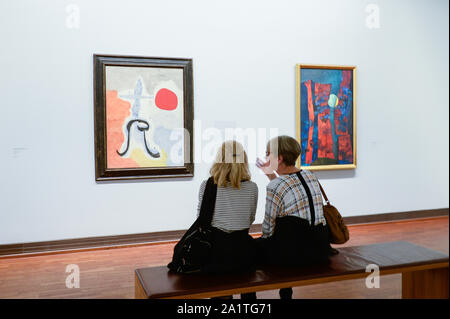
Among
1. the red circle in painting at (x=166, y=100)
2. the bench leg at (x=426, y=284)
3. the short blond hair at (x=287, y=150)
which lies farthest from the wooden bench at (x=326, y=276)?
the red circle in painting at (x=166, y=100)

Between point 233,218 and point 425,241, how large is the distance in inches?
151

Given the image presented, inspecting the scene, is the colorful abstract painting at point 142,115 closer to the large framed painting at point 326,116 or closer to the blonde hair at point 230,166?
the large framed painting at point 326,116

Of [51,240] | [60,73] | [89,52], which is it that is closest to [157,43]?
[89,52]

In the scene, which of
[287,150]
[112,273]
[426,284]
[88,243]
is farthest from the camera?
[88,243]

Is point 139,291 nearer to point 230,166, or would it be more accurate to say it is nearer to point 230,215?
point 230,215

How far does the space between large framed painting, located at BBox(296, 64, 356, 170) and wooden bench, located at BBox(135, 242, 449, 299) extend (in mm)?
3119

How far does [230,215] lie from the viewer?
2.91 metres

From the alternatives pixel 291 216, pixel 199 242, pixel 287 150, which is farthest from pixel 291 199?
pixel 199 242

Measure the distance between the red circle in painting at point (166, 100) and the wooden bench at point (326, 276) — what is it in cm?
309

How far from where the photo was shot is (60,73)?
5.28m

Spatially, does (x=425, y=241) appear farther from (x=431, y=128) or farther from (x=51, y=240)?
(x=51, y=240)

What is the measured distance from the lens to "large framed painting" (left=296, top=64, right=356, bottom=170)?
21.0 ft

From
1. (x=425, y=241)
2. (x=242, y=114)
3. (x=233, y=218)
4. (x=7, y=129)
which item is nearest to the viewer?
(x=233, y=218)

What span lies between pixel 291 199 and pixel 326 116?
12.6 ft
